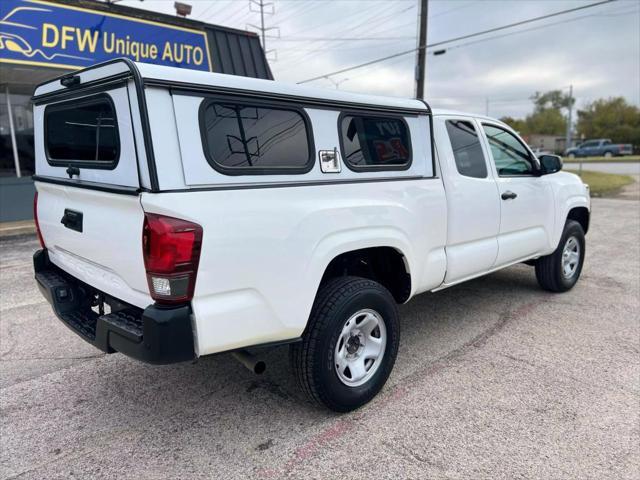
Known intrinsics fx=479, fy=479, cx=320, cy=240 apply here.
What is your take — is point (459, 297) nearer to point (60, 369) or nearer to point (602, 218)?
point (60, 369)

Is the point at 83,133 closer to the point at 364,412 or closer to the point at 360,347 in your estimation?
the point at 360,347

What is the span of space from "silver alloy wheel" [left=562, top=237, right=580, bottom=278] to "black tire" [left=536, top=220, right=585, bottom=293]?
0.12 ft

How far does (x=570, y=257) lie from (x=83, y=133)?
202 inches

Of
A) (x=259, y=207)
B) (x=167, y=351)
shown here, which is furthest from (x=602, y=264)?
(x=167, y=351)

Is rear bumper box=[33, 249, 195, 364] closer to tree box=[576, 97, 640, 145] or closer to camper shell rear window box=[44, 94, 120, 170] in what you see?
camper shell rear window box=[44, 94, 120, 170]

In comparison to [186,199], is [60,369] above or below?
below

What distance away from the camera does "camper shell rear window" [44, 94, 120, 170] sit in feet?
8.47

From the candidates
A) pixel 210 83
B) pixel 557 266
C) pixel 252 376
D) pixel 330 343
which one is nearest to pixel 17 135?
pixel 252 376

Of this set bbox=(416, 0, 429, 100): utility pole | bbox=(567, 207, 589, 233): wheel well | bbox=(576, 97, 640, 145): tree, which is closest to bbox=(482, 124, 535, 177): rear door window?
bbox=(567, 207, 589, 233): wheel well

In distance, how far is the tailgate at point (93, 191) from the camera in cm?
241

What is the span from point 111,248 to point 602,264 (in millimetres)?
6680

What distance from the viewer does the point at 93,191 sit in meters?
2.68

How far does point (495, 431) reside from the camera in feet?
9.25

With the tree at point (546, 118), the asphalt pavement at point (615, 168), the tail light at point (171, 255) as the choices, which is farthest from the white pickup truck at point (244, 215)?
the tree at point (546, 118)
